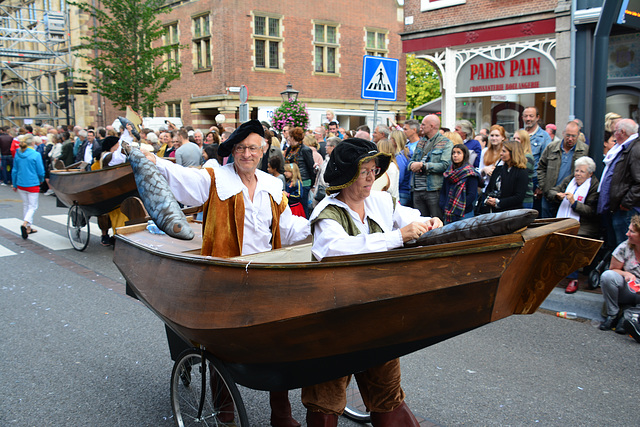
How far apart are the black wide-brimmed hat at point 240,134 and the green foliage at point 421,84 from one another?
38.6 metres

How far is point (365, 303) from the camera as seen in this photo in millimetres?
2139

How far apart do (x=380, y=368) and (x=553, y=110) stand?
1193 centimetres

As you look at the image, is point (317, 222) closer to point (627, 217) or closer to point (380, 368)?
point (380, 368)

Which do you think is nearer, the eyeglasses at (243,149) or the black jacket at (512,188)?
the eyeglasses at (243,149)

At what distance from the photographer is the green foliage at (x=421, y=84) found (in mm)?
40469

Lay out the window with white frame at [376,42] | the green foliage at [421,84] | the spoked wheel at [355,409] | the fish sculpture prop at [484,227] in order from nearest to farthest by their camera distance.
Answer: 1. the fish sculpture prop at [484,227]
2. the spoked wheel at [355,409]
3. the window with white frame at [376,42]
4. the green foliage at [421,84]

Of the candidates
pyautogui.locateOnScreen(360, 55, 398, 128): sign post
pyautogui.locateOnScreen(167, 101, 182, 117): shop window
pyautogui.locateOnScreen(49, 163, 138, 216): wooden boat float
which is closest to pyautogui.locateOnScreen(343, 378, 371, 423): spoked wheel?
pyautogui.locateOnScreen(49, 163, 138, 216): wooden boat float

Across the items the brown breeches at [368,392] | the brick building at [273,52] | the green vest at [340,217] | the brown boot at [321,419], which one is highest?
the brick building at [273,52]

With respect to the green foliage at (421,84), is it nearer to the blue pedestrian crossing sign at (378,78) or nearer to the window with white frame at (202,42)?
the window with white frame at (202,42)

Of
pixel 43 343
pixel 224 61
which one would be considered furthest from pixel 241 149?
pixel 224 61

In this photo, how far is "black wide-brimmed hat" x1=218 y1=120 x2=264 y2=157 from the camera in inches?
131

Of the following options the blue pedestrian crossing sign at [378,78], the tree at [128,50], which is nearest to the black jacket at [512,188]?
the blue pedestrian crossing sign at [378,78]

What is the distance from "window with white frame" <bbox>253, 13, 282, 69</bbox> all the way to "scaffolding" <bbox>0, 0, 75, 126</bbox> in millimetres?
8500

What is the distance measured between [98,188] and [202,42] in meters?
17.8
